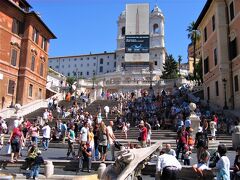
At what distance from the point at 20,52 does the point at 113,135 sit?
2597 cm

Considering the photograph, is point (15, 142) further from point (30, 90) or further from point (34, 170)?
point (30, 90)

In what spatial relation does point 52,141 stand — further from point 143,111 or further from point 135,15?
point 135,15

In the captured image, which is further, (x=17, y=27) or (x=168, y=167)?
(x=17, y=27)

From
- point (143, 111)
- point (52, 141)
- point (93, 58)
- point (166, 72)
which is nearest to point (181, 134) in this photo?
point (52, 141)

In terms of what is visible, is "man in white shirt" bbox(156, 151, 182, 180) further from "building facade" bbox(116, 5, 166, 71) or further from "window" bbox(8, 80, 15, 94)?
"building facade" bbox(116, 5, 166, 71)

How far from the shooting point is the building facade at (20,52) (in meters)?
32.9

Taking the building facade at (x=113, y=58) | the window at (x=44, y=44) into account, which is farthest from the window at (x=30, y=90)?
the building facade at (x=113, y=58)

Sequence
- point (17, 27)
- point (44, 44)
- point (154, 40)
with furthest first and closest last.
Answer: point (154, 40)
point (44, 44)
point (17, 27)

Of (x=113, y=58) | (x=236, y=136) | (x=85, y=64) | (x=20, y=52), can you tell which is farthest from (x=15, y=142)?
(x=85, y=64)

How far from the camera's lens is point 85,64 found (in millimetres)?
126688

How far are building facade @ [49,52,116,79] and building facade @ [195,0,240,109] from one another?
90.0 m

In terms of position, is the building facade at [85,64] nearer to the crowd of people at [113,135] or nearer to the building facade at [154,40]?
the building facade at [154,40]

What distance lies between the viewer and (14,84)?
34.8 m

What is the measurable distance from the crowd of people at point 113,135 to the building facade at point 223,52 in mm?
2390
